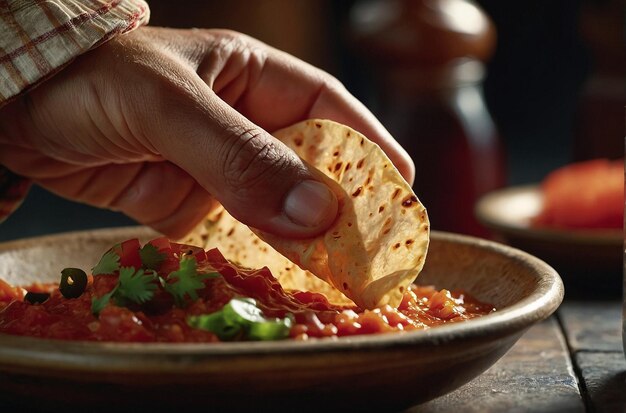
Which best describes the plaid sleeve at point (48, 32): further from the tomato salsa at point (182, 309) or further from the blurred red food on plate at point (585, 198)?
the blurred red food on plate at point (585, 198)

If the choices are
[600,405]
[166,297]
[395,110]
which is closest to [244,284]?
[166,297]

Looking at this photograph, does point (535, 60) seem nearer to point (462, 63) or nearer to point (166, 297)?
point (462, 63)

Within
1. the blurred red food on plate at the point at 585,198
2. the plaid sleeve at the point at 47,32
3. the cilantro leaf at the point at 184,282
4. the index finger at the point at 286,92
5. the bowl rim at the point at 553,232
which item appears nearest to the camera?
the cilantro leaf at the point at 184,282

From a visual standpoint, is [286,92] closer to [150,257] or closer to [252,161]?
[252,161]

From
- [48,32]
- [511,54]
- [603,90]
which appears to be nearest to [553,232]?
[48,32]

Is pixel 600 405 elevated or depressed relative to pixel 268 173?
depressed

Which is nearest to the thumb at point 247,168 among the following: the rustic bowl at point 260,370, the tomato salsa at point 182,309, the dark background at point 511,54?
the tomato salsa at point 182,309
